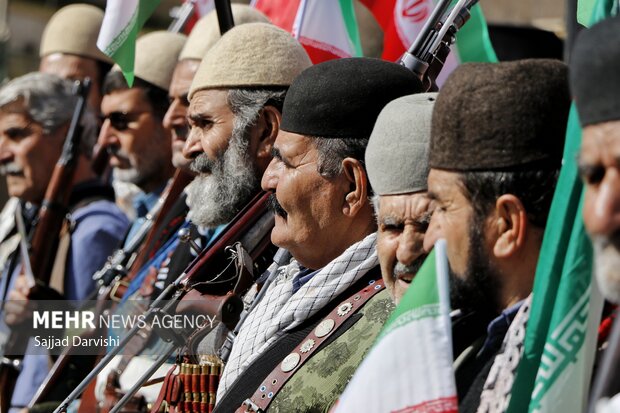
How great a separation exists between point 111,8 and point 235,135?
1.21m

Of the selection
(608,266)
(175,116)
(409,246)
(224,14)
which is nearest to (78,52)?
(175,116)

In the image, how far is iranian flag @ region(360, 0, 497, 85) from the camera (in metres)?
5.66

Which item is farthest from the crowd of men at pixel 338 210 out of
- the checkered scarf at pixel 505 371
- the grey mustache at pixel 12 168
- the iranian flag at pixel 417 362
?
the grey mustache at pixel 12 168

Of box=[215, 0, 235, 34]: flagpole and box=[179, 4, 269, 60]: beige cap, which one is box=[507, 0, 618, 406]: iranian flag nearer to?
box=[215, 0, 235, 34]: flagpole

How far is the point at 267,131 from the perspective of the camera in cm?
486

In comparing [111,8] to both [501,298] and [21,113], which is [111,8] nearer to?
[21,113]

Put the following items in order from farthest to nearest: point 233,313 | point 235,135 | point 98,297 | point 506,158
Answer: point 98,297
point 235,135
point 233,313
point 506,158

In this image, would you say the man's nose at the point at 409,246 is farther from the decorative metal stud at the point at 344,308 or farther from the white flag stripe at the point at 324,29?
the white flag stripe at the point at 324,29

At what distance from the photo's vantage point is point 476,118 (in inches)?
116

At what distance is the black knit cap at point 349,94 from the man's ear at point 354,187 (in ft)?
0.32

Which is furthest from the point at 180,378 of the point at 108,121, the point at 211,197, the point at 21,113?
the point at 21,113

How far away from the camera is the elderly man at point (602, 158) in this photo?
237cm

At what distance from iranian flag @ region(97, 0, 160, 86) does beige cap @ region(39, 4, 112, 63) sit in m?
3.04

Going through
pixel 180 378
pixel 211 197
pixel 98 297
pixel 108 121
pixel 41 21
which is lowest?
pixel 180 378
